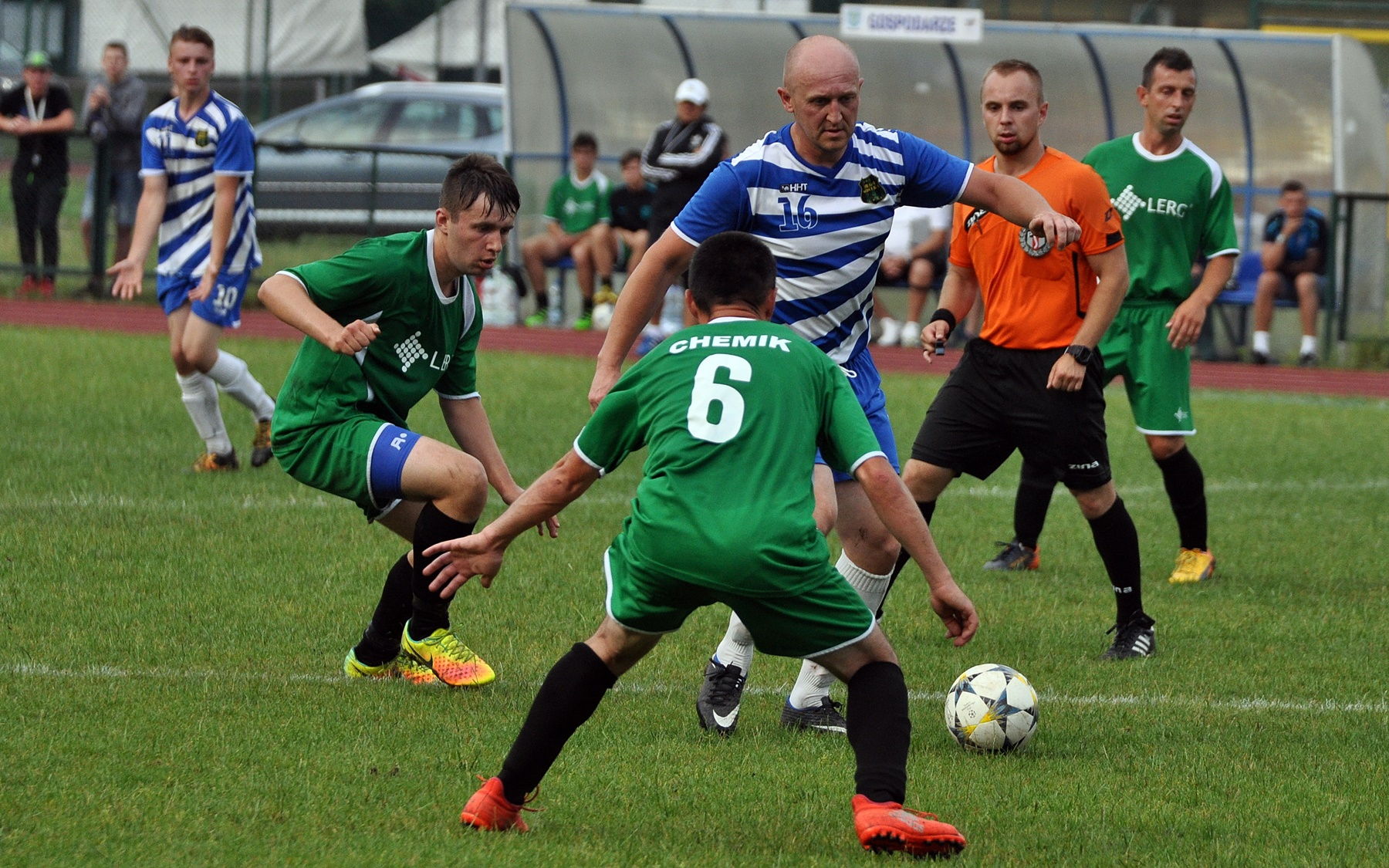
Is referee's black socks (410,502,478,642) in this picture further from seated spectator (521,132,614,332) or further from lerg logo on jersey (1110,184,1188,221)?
seated spectator (521,132,614,332)

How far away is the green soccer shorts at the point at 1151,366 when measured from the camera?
25.2 ft

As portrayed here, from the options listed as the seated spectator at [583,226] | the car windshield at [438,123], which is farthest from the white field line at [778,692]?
the car windshield at [438,123]

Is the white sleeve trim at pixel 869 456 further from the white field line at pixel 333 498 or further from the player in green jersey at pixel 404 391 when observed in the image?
the white field line at pixel 333 498

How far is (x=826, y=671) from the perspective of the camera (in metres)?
5.23

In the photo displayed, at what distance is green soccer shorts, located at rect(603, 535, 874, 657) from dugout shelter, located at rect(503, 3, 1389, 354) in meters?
16.7

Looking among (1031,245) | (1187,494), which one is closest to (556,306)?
(1187,494)

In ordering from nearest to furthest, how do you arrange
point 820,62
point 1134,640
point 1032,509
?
1. point 820,62
2. point 1134,640
3. point 1032,509

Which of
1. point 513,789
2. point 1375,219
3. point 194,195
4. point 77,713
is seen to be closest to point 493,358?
point 194,195

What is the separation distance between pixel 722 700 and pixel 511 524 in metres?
1.34

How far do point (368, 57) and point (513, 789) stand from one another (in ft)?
92.4

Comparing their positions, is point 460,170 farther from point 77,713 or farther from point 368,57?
point 368,57

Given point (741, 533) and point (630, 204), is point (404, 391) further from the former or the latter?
point (630, 204)

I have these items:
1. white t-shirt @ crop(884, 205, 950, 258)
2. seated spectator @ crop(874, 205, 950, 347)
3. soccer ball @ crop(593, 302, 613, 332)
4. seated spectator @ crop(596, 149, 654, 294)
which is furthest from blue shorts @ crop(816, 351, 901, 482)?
seated spectator @ crop(596, 149, 654, 294)

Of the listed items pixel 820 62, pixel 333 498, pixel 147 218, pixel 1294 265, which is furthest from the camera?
pixel 1294 265
